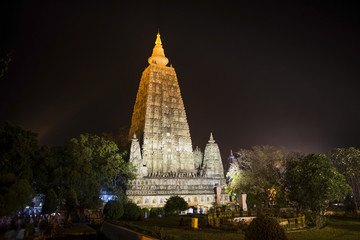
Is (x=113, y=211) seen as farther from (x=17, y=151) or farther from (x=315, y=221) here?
(x=315, y=221)

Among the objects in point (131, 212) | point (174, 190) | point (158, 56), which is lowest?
point (131, 212)

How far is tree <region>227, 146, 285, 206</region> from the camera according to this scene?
36.4 metres

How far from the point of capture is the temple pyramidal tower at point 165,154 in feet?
141

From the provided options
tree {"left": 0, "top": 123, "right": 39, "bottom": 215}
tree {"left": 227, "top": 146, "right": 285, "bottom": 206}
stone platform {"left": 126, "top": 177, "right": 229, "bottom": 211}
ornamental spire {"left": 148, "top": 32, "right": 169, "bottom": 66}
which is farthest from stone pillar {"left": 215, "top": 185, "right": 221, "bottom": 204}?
ornamental spire {"left": 148, "top": 32, "right": 169, "bottom": 66}

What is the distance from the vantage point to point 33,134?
78.8ft

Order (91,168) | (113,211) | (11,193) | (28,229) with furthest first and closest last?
(91,168), (113,211), (28,229), (11,193)

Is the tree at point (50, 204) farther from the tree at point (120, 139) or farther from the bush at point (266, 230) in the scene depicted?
the tree at point (120, 139)

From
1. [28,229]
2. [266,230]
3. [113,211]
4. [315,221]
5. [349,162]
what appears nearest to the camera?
[266,230]

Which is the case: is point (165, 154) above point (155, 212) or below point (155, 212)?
above

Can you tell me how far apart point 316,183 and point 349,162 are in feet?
44.9

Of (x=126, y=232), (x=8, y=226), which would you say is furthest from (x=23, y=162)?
(x=126, y=232)

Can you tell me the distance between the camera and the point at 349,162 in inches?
1416

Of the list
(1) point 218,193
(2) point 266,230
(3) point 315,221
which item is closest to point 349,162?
(1) point 218,193

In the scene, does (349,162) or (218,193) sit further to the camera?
(218,193)
